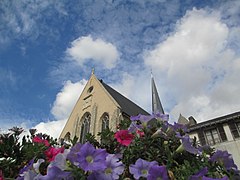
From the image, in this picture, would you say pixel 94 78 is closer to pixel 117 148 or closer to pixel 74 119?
pixel 74 119

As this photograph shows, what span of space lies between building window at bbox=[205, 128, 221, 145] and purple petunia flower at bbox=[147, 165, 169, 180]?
14.0 metres

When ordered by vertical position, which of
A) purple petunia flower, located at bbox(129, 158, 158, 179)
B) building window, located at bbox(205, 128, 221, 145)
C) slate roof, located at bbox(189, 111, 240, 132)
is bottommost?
purple petunia flower, located at bbox(129, 158, 158, 179)

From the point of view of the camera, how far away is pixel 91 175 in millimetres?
830

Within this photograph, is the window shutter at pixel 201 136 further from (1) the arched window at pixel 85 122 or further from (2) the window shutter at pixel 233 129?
(1) the arched window at pixel 85 122

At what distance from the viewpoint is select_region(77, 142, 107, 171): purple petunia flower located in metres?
0.83

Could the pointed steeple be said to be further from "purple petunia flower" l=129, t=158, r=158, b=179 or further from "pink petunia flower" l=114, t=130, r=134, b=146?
"purple petunia flower" l=129, t=158, r=158, b=179

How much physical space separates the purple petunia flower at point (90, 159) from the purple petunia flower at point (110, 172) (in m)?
0.03

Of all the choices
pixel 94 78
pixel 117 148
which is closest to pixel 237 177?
pixel 117 148

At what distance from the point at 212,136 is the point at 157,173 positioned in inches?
560

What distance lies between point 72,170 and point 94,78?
1739cm

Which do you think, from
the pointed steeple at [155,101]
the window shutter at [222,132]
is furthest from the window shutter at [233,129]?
the pointed steeple at [155,101]

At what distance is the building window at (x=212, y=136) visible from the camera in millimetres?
13336

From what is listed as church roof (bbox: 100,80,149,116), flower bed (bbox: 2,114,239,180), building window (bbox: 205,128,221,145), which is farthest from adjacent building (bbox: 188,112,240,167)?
flower bed (bbox: 2,114,239,180)

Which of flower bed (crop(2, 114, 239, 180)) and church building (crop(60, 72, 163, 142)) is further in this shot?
church building (crop(60, 72, 163, 142))
